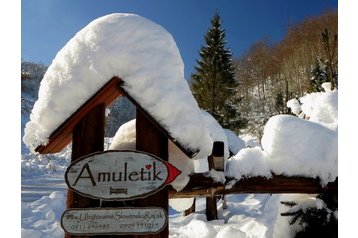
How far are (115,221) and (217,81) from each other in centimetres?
1384

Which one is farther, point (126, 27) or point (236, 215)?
point (236, 215)

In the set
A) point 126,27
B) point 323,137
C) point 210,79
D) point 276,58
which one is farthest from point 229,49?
point 126,27

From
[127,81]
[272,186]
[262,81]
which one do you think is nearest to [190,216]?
[272,186]

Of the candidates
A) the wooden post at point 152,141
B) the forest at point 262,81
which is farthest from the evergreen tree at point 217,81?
the wooden post at point 152,141

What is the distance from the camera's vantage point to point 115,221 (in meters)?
1.96

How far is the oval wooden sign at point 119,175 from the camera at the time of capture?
1991mm

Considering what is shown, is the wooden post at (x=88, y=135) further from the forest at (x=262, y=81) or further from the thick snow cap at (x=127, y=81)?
the forest at (x=262, y=81)

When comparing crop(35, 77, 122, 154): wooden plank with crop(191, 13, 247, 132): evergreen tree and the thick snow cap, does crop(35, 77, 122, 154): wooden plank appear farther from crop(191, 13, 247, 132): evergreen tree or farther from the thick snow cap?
crop(191, 13, 247, 132): evergreen tree

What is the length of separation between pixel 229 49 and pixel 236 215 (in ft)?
31.3

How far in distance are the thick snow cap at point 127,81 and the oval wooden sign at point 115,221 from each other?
1.60 feet

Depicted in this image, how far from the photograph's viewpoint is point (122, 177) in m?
2.01
